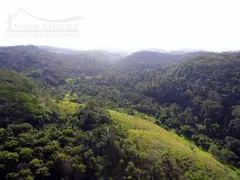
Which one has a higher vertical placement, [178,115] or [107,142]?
[107,142]

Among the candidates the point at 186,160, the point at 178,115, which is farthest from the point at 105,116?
the point at 178,115

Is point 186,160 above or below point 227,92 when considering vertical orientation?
below

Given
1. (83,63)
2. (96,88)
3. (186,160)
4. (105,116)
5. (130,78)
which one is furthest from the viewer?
(83,63)

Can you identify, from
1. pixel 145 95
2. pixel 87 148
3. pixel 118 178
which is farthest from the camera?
pixel 145 95

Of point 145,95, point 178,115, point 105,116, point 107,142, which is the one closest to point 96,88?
point 145,95

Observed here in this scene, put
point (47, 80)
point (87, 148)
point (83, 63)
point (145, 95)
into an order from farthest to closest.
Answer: point (83, 63), point (47, 80), point (145, 95), point (87, 148)

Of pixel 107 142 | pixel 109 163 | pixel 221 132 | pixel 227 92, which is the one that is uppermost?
pixel 227 92

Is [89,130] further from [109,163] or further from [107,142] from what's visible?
[109,163]

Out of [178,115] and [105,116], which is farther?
[178,115]

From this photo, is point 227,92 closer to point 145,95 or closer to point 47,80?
point 145,95
